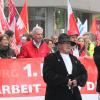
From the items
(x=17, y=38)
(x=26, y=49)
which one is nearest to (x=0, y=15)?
(x=17, y=38)

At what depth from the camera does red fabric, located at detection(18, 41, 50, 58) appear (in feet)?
36.2


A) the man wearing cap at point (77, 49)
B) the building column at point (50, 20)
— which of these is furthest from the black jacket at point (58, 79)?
the building column at point (50, 20)

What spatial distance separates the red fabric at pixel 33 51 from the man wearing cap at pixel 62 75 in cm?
287

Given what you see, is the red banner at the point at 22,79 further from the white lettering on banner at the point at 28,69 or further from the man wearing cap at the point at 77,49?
the man wearing cap at the point at 77,49

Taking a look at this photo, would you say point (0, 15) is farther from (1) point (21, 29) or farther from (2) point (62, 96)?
(2) point (62, 96)

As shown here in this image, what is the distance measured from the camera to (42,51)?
1109 centimetres

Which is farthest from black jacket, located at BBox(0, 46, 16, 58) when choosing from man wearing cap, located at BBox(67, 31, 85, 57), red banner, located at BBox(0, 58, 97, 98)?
man wearing cap, located at BBox(67, 31, 85, 57)

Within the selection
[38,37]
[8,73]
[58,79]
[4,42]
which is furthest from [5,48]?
[58,79]

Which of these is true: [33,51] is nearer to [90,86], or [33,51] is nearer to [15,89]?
[15,89]

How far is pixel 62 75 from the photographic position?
8031 mm

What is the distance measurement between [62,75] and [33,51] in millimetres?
3169

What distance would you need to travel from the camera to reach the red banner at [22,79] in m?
10.9

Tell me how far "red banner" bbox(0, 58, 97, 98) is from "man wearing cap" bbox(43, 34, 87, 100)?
2828mm

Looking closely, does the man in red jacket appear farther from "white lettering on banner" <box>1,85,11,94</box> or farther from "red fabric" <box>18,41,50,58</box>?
"white lettering on banner" <box>1,85,11,94</box>
